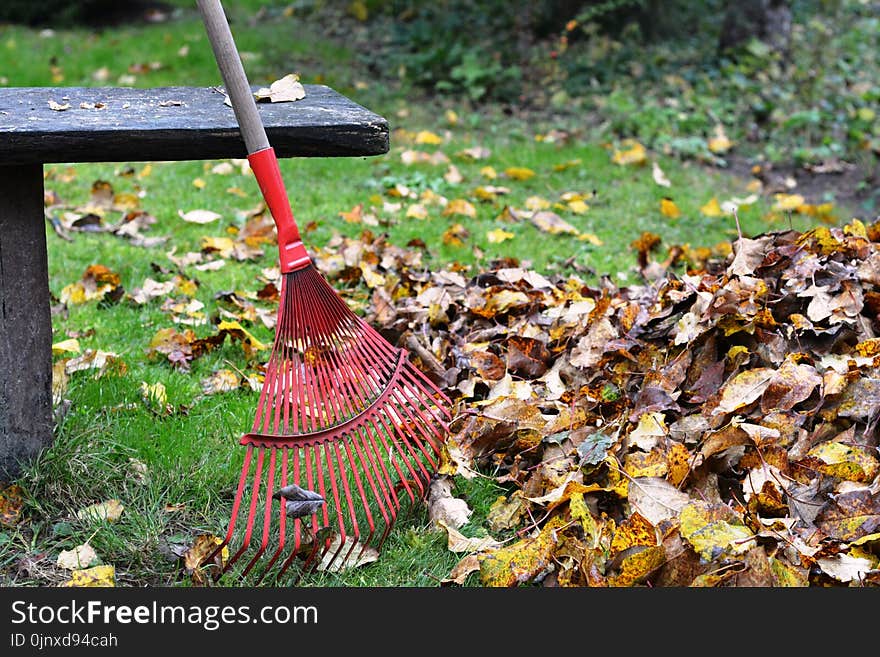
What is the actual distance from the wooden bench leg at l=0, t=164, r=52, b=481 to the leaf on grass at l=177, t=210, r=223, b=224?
6.72 feet

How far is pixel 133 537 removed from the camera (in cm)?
207

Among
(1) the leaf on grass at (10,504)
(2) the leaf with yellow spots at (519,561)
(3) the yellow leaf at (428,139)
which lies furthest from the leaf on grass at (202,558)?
(3) the yellow leaf at (428,139)

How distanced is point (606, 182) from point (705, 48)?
101 inches

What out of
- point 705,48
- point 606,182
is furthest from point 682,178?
point 705,48

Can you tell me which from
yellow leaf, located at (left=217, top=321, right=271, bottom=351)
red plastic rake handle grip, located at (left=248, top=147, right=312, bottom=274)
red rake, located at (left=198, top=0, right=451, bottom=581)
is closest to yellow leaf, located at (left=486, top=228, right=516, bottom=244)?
yellow leaf, located at (left=217, top=321, right=271, bottom=351)

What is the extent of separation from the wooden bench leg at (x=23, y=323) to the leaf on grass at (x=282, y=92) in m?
0.58

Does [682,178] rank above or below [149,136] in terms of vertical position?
below

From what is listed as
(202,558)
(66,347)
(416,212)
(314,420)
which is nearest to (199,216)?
(416,212)

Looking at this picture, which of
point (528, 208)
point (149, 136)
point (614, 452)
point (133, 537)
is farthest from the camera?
point (528, 208)

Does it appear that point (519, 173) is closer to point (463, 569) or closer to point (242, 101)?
point (242, 101)

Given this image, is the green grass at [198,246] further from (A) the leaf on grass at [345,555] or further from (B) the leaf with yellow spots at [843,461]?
(B) the leaf with yellow spots at [843,461]

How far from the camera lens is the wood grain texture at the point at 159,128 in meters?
1.85

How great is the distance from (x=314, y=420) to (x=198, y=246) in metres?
1.99

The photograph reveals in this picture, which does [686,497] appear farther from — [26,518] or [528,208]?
[528,208]
